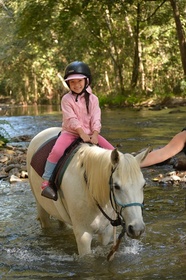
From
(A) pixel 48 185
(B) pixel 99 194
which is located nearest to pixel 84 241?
(B) pixel 99 194

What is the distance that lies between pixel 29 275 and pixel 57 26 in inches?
1120

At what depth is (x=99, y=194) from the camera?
424 cm

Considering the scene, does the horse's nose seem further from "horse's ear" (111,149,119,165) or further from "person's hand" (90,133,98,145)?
"person's hand" (90,133,98,145)

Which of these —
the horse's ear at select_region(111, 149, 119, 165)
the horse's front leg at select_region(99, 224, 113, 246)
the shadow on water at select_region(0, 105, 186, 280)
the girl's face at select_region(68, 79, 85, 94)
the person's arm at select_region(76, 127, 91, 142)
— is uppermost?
the girl's face at select_region(68, 79, 85, 94)

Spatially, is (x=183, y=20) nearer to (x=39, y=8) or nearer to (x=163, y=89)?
(x=163, y=89)

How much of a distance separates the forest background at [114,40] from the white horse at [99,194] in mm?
20828

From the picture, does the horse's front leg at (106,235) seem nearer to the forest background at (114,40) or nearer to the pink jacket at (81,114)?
the pink jacket at (81,114)

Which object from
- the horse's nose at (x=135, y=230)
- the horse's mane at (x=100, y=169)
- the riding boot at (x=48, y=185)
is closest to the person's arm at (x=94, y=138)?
the horse's mane at (x=100, y=169)

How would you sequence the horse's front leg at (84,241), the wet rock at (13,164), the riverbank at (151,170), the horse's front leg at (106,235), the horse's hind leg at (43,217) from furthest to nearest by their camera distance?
the wet rock at (13,164) → the riverbank at (151,170) → the horse's hind leg at (43,217) → the horse's front leg at (106,235) → the horse's front leg at (84,241)

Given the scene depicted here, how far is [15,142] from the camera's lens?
1457 centimetres

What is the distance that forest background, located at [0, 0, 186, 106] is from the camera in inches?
1156

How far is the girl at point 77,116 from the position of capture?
4.86 meters

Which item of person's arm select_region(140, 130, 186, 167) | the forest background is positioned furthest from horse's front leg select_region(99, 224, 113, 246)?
the forest background

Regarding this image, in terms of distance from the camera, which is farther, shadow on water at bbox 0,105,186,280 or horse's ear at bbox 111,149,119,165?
shadow on water at bbox 0,105,186,280
